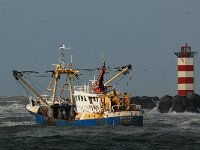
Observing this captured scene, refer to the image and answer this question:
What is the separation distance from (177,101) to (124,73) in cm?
3546

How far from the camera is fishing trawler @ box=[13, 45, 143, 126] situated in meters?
73.2

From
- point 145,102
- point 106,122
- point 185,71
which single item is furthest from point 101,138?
point 145,102

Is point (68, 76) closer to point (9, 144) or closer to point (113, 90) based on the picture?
point (113, 90)

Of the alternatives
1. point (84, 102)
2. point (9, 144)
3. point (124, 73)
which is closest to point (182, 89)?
point (124, 73)

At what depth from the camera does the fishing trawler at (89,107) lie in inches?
2884

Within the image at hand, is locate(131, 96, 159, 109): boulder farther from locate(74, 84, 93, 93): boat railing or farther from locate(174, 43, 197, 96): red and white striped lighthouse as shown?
locate(74, 84, 93, 93): boat railing

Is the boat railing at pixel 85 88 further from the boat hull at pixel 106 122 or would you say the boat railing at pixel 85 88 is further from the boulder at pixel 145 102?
the boulder at pixel 145 102

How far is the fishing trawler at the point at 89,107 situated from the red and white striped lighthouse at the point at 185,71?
28291 mm

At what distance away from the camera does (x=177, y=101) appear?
119 meters

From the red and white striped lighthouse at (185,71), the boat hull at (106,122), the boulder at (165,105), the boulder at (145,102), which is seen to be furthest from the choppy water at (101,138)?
the boulder at (145,102)

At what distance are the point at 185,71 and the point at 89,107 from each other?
127ft

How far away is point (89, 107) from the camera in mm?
77062

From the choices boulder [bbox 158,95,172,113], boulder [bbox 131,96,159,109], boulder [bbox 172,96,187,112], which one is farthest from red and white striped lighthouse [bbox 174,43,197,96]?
boulder [bbox 131,96,159,109]

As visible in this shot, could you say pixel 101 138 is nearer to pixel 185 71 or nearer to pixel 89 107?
pixel 89 107
